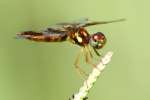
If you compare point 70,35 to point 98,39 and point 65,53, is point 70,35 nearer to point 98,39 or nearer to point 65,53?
point 98,39

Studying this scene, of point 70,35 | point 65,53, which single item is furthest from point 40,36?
point 65,53

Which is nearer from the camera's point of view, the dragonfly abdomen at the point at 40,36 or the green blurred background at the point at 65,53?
the dragonfly abdomen at the point at 40,36

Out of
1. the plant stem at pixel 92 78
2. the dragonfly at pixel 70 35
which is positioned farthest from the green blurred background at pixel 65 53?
the plant stem at pixel 92 78

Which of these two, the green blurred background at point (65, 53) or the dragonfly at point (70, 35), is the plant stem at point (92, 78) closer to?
the dragonfly at point (70, 35)

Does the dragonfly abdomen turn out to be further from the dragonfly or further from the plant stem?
the plant stem

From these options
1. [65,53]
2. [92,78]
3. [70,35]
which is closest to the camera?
[92,78]

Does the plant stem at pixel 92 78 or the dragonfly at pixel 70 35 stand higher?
the dragonfly at pixel 70 35

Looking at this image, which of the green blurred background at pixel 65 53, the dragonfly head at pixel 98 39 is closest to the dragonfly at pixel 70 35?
the dragonfly head at pixel 98 39

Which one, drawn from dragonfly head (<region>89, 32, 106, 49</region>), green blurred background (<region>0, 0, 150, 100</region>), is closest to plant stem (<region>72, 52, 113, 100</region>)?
dragonfly head (<region>89, 32, 106, 49</region>)

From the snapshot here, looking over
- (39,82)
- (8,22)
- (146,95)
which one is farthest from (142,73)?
(8,22)
